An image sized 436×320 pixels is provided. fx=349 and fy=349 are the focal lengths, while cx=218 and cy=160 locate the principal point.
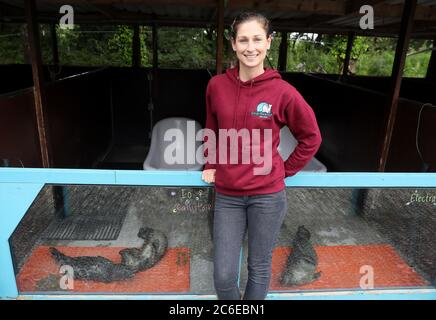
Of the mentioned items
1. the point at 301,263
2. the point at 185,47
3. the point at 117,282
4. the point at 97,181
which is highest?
the point at 185,47

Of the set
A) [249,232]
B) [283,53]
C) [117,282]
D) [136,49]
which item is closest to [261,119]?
[249,232]

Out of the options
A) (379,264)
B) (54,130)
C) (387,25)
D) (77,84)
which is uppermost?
(387,25)

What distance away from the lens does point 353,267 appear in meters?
1.93

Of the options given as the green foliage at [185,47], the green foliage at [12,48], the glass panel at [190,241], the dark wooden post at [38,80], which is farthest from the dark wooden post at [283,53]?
the green foliage at [12,48]

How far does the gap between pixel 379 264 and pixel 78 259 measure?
162 cm

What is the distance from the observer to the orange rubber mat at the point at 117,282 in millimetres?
1807

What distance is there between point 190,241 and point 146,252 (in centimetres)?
23

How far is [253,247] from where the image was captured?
5.17ft

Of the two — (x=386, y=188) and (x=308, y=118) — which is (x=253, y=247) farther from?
(x=386, y=188)

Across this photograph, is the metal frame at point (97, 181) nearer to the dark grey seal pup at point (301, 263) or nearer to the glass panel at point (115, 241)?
the glass panel at point (115, 241)

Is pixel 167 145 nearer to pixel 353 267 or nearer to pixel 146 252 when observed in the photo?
pixel 146 252

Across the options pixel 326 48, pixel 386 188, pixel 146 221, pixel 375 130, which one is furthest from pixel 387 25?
pixel 326 48

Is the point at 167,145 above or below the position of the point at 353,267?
above

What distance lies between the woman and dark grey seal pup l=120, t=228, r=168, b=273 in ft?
1.20
